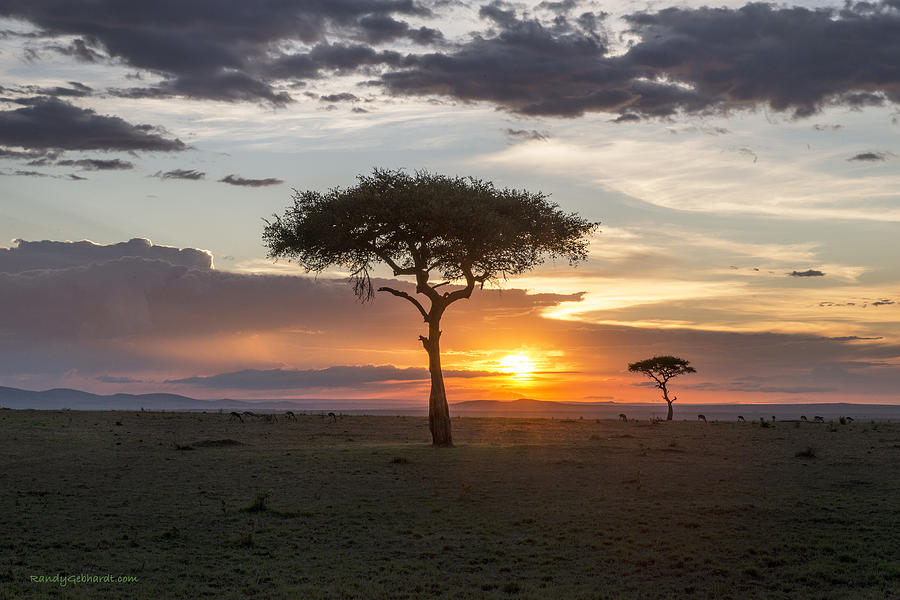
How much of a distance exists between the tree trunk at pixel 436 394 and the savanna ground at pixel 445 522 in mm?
2711

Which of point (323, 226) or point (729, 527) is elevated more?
point (323, 226)

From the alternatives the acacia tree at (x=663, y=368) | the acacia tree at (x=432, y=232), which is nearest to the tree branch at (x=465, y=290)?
the acacia tree at (x=432, y=232)

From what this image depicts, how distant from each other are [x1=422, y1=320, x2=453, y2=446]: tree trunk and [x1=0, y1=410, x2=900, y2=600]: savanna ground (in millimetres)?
2711

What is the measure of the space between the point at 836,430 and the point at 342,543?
62920 millimetres

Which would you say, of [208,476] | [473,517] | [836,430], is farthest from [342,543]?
[836,430]

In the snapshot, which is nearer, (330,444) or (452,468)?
(452,468)

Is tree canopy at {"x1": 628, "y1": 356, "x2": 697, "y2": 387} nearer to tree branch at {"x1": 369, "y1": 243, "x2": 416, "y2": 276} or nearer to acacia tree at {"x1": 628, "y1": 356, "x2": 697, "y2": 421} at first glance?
acacia tree at {"x1": 628, "y1": 356, "x2": 697, "y2": 421}

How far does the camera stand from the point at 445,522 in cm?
2684

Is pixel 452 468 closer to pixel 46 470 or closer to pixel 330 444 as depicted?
pixel 330 444

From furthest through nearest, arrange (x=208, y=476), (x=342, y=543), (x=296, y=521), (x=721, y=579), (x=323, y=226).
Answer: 1. (x=323, y=226)
2. (x=208, y=476)
3. (x=296, y=521)
4. (x=342, y=543)
5. (x=721, y=579)

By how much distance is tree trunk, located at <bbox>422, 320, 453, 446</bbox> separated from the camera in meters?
49.8

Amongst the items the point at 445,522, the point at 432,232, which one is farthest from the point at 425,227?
the point at 445,522

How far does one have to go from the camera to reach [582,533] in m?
24.9

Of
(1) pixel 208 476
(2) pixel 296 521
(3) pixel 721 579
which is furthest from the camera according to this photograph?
(1) pixel 208 476
